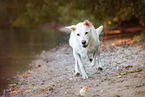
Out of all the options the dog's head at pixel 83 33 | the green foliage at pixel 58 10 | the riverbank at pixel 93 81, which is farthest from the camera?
the green foliage at pixel 58 10

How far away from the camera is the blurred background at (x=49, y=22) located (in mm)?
10312

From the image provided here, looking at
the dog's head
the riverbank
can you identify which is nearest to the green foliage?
the riverbank

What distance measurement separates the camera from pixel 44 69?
8.15 metres

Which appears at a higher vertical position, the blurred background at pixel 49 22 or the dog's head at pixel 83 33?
the blurred background at pixel 49 22

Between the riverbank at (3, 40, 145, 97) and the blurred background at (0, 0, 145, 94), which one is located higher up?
the blurred background at (0, 0, 145, 94)

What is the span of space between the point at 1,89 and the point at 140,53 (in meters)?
4.90

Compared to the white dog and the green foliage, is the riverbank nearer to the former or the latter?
the white dog

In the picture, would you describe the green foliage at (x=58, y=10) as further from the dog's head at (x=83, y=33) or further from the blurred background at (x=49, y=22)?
the dog's head at (x=83, y=33)

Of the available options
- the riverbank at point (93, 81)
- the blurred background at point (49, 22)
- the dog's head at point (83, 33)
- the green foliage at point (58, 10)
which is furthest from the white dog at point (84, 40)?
the green foliage at point (58, 10)

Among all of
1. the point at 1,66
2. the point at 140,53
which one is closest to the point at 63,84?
the point at 140,53

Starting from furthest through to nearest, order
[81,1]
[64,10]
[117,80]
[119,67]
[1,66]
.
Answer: [64,10], [81,1], [1,66], [119,67], [117,80]

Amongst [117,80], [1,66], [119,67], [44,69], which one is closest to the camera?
[117,80]

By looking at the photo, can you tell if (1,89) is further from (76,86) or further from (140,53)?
(140,53)

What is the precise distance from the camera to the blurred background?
10312 mm
